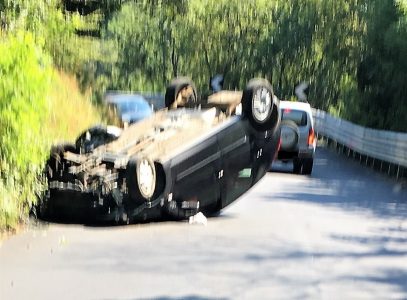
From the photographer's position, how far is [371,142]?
24078mm

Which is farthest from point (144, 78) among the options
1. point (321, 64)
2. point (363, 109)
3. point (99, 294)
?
point (99, 294)

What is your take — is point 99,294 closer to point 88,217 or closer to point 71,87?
point 88,217

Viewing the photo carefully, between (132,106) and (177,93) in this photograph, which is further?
(132,106)

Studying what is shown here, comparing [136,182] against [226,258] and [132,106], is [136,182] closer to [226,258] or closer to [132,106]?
[226,258]

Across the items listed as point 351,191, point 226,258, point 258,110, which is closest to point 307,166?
point 351,191

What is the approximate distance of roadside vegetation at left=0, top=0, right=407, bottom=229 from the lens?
10.2 metres

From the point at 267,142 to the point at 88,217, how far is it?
295cm

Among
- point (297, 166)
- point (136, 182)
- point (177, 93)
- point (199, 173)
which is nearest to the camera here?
point (136, 182)

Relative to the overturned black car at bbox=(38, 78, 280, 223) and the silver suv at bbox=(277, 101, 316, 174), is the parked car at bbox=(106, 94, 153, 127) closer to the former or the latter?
the silver suv at bbox=(277, 101, 316, 174)

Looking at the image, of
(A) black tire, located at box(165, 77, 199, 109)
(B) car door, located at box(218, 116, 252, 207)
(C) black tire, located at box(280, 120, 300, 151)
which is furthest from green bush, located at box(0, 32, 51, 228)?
(C) black tire, located at box(280, 120, 300, 151)

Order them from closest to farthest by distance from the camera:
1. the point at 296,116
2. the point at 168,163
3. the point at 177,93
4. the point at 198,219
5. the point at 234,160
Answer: the point at 168,163 < the point at 198,219 < the point at 234,160 < the point at 177,93 < the point at 296,116

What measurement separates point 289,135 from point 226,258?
33.4 ft

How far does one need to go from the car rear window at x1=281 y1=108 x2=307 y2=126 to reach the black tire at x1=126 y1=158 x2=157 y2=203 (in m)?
10.2

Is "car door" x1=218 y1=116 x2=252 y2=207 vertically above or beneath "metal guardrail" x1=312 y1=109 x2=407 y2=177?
above
